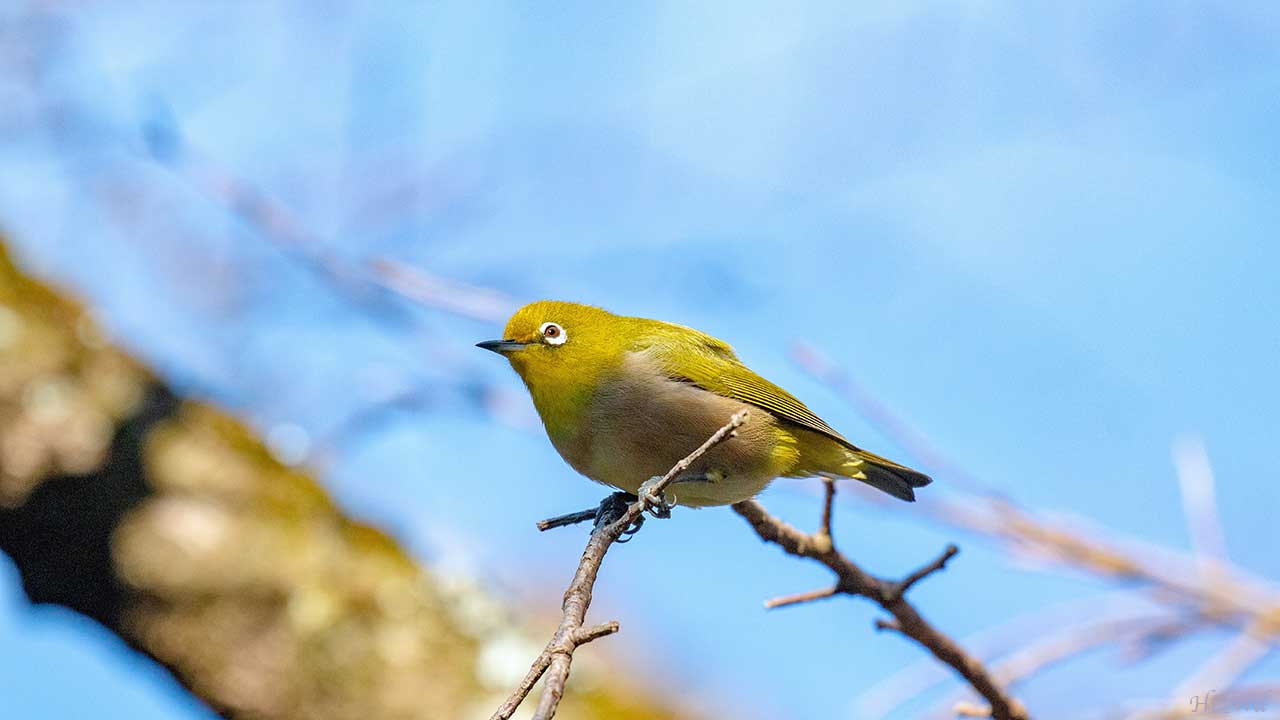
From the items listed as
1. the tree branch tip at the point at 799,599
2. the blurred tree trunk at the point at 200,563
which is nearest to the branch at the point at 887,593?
the tree branch tip at the point at 799,599

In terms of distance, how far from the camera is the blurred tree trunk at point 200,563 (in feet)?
16.8

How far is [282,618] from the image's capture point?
5348 mm

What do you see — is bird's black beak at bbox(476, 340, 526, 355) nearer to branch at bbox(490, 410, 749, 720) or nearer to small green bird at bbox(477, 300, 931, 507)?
small green bird at bbox(477, 300, 931, 507)

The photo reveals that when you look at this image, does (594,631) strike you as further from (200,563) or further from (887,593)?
(200,563)

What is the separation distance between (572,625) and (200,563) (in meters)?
3.53

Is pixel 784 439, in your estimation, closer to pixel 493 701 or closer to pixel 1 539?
pixel 493 701

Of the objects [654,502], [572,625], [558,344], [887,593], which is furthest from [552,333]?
[572,625]

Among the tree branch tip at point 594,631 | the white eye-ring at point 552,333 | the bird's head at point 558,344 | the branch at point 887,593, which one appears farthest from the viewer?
the white eye-ring at point 552,333

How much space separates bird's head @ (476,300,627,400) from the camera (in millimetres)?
4125

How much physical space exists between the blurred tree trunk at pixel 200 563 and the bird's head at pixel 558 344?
6.23ft

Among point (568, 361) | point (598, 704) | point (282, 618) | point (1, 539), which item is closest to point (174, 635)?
point (282, 618)

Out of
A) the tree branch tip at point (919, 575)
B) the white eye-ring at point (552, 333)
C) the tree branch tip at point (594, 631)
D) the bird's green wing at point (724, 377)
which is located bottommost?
the tree branch tip at point (594, 631)

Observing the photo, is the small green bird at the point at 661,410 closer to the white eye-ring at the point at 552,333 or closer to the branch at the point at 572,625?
the white eye-ring at the point at 552,333

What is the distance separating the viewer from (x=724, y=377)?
431 cm
